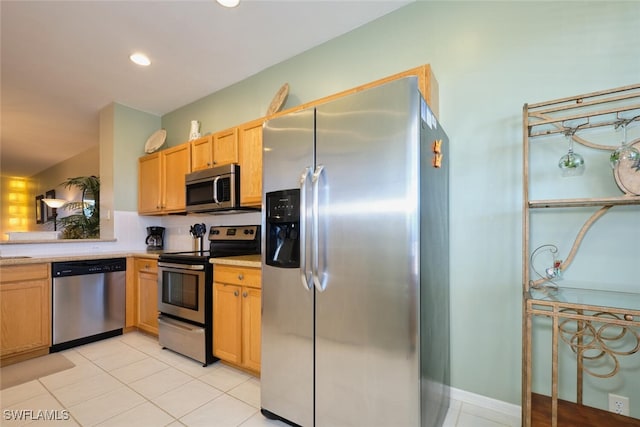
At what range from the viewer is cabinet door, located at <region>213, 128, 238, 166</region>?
2857mm

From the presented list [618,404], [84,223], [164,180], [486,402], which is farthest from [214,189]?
[618,404]

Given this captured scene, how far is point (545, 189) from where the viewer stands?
1.69 meters

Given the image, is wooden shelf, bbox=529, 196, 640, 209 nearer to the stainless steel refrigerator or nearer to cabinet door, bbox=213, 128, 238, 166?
the stainless steel refrigerator

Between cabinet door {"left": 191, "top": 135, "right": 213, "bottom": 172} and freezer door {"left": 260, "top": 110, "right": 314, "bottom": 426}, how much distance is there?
4.96 feet

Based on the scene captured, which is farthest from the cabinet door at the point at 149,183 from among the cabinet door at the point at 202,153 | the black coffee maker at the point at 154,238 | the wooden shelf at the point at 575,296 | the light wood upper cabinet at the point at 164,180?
the wooden shelf at the point at 575,296

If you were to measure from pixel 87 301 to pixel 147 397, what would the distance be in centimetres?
161

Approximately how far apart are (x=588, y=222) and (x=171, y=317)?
3235mm

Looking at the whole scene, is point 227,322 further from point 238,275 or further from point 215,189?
point 215,189

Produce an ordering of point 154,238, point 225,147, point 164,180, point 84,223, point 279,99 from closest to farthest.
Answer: point 279,99, point 225,147, point 164,180, point 154,238, point 84,223

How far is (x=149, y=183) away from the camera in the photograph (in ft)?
12.3

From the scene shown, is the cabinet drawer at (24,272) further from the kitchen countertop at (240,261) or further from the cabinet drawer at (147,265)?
the kitchen countertop at (240,261)

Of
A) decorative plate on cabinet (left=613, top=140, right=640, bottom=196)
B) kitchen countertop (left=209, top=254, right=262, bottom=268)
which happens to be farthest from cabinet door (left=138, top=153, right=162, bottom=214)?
decorative plate on cabinet (left=613, top=140, right=640, bottom=196)

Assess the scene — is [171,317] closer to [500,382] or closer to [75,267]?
[75,267]

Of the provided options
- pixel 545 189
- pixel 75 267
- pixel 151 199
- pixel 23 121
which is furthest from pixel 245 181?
pixel 23 121
